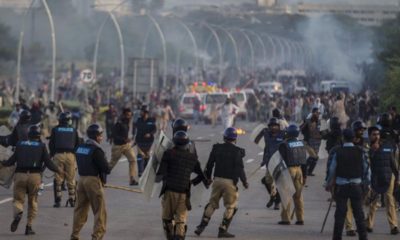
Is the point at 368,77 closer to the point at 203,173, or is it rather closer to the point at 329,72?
the point at 329,72

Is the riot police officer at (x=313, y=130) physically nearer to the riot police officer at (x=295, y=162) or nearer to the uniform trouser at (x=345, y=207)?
the riot police officer at (x=295, y=162)

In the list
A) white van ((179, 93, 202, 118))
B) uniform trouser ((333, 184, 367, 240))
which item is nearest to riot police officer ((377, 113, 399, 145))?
uniform trouser ((333, 184, 367, 240))

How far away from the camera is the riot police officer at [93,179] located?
1582 centimetres

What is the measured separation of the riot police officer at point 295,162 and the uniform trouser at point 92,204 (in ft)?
13.2

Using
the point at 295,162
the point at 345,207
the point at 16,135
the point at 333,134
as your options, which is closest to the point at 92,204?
the point at 345,207

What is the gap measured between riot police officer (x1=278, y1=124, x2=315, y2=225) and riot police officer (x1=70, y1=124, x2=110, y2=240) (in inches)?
156

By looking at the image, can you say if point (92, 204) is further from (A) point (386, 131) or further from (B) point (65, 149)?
(A) point (386, 131)

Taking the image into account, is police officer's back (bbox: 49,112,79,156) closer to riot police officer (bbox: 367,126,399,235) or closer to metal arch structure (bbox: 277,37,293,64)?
riot police officer (bbox: 367,126,399,235)

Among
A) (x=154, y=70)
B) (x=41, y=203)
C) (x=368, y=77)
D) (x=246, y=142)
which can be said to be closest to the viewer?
(x=41, y=203)

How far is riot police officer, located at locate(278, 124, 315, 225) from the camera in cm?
1906

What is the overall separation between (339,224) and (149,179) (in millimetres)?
2394

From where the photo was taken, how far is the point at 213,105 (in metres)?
57.6

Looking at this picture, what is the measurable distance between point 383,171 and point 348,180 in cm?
218

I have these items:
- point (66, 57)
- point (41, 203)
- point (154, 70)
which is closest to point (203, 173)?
point (41, 203)
